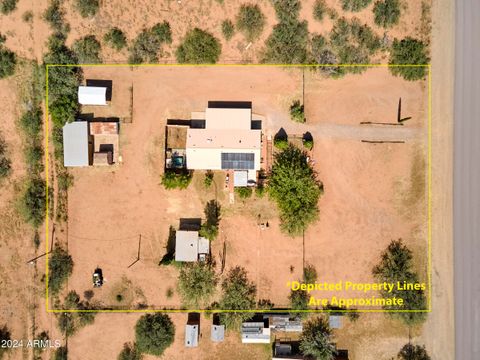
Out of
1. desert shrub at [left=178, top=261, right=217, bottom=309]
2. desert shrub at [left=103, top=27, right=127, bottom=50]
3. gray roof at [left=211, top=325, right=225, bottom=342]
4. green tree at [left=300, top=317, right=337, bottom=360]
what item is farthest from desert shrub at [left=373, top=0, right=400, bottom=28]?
gray roof at [left=211, top=325, right=225, bottom=342]

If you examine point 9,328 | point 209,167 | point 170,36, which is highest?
point 170,36

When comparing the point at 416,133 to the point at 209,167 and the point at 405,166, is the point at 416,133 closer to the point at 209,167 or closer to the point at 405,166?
the point at 405,166

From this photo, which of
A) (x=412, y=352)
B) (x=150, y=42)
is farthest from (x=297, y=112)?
(x=412, y=352)

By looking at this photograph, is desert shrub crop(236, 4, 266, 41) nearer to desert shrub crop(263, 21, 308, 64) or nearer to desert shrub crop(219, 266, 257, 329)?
desert shrub crop(263, 21, 308, 64)

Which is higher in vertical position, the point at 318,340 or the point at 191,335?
the point at 191,335

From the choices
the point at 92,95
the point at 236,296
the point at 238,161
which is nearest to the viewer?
the point at 238,161

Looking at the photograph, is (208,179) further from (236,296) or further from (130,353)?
(130,353)

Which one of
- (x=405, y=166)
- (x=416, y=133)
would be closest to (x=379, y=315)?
(x=405, y=166)
